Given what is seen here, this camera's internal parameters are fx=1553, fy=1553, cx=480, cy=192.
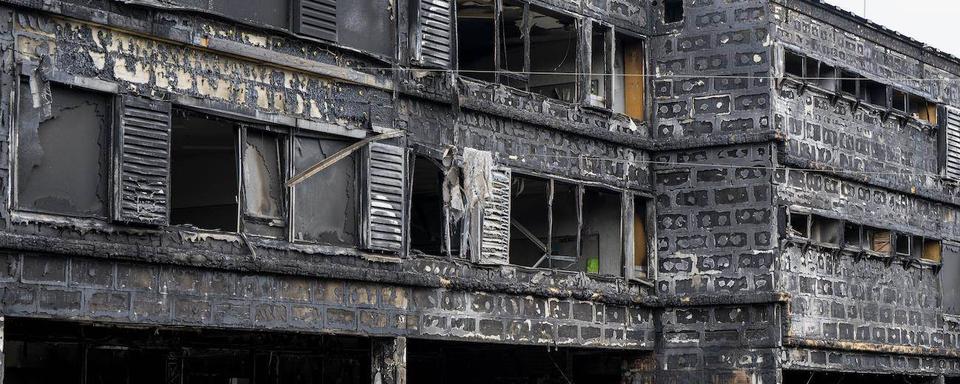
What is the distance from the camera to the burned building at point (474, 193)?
15258mm

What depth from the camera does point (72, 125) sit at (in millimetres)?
14969

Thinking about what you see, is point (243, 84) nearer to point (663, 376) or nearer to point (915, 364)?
point (663, 376)

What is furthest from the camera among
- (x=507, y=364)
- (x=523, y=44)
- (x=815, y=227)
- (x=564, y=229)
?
(x=507, y=364)

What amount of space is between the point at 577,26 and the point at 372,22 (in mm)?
4168

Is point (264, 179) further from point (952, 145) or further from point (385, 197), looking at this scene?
point (952, 145)

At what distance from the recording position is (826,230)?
77.7 feet

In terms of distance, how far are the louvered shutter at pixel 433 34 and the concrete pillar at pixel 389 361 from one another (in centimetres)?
340

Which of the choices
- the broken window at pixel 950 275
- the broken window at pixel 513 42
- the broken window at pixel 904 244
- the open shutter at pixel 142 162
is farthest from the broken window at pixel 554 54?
the broken window at pixel 950 275

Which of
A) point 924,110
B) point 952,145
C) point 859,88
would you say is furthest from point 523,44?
point 952,145

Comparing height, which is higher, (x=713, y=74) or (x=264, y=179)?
(x=713, y=74)

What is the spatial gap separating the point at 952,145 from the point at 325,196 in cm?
1334

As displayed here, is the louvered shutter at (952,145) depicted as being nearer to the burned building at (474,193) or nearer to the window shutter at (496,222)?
the burned building at (474,193)

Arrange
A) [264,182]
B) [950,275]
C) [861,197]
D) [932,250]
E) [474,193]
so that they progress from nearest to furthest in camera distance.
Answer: [264,182] < [474,193] < [861,197] < [932,250] < [950,275]

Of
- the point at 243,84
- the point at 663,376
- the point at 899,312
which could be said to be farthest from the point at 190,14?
the point at 899,312
